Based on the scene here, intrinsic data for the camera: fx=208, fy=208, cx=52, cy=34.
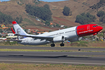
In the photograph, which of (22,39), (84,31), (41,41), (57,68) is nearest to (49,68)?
(57,68)

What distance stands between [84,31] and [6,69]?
101 feet

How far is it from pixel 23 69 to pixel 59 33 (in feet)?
103

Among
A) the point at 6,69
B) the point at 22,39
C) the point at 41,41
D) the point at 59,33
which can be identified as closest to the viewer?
the point at 6,69

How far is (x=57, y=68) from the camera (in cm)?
2184

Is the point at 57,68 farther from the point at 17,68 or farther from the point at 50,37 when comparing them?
the point at 50,37

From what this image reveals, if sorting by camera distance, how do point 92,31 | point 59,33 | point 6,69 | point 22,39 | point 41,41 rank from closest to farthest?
point 6,69
point 92,31
point 59,33
point 41,41
point 22,39

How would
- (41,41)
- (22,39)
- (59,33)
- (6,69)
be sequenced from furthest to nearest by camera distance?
(22,39) → (41,41) → (59,33) → (6,69)

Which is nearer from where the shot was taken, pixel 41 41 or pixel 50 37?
pixel 50 37

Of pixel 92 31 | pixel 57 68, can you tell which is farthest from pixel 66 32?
pixel 57 68

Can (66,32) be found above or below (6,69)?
above

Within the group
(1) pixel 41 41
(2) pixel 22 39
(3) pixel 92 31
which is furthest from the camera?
(2) pixel 22 39

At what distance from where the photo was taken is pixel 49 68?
21.9 meters

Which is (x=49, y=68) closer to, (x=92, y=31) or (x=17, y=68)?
(x=17, y=68)

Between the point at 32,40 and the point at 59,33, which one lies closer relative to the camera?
the point at 59,33
